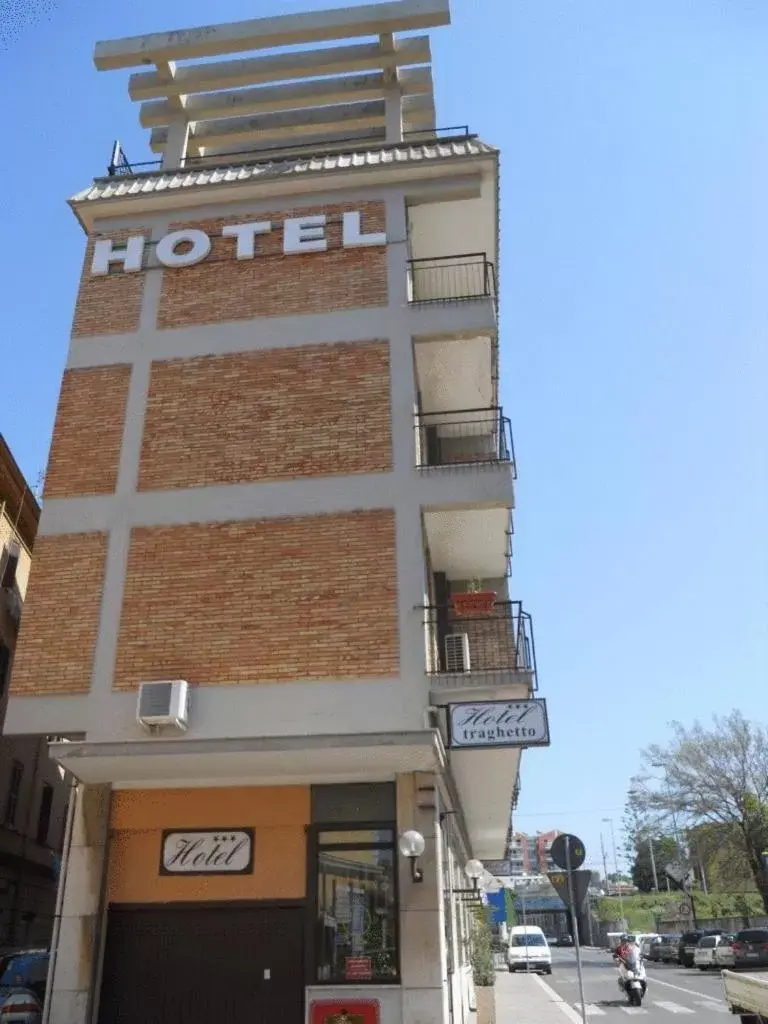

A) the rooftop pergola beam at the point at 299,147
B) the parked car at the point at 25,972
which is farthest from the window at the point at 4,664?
the rooftop pergola beam at the point at 299,147

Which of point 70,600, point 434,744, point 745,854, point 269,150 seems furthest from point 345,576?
point 745,854

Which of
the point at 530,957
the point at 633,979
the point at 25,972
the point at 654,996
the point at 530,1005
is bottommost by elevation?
the point at 654,996

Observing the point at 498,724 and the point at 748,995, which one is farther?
the point at 498,724

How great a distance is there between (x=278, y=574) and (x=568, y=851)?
5.38 m

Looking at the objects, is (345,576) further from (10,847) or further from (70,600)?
(10,847)

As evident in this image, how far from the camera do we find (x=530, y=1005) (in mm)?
19656

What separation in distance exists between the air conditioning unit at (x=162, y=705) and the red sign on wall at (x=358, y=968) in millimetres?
3523

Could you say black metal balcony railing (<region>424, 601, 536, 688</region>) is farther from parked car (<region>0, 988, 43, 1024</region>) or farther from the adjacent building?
parked car (<region>0, 988, 43, 1024</region>)

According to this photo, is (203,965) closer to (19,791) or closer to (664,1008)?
(19,791)

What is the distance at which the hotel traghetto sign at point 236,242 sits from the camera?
1428cm

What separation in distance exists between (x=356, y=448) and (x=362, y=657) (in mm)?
3235

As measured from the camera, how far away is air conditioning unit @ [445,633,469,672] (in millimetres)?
12328

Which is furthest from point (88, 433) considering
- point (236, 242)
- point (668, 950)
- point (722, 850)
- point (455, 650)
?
point (722, 850)

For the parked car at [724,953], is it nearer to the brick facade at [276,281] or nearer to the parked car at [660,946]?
the parked car at [660,946]
